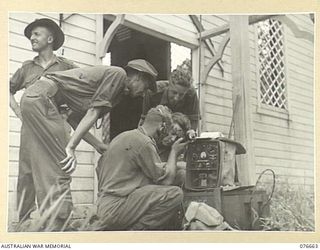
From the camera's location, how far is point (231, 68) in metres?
1.10

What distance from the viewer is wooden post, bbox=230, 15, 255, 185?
105 cm

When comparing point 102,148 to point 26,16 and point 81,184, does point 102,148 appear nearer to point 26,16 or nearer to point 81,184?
point 81,184

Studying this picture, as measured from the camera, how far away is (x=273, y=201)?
1.05m

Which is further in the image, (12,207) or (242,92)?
(242,92)

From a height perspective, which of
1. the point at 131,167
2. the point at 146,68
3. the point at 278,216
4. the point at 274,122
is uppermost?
the point at 146,68

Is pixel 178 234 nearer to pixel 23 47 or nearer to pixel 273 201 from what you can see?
pixel 273 201

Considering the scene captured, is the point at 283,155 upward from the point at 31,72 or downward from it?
downward

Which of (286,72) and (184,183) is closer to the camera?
(184,183)

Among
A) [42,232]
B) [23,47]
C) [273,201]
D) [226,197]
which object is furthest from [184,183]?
[23,47]

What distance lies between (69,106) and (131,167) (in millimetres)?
184

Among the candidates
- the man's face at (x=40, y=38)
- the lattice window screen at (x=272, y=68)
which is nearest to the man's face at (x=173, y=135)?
the lattice window screen at (x=272, y=68)

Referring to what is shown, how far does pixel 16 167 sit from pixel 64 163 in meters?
0.10

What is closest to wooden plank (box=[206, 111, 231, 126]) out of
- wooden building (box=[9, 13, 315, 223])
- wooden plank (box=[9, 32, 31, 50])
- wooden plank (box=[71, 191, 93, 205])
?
wooden building (box=[9, 13, 315, 223])

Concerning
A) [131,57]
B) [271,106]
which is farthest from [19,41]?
[271,106]
